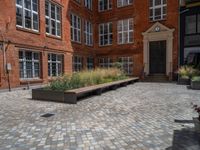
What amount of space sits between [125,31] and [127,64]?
363 centimetres

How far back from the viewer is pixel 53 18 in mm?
15078

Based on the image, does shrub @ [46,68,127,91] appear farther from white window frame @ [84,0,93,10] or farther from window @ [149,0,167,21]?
white window frame @ [84,0,93,10]

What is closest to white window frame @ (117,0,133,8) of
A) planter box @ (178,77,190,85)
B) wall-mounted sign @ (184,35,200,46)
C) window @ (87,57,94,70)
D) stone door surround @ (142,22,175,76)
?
stone door surround @ (142,22,175,76)

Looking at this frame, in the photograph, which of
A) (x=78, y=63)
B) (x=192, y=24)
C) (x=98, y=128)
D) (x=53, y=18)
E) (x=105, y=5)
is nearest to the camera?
(x=98, y=128)

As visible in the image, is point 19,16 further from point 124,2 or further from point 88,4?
point 124,2

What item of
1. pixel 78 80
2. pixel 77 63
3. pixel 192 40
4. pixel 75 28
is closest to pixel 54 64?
pixel 77 63

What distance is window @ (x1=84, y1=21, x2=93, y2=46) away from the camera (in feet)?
66.7

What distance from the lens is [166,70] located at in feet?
60.6

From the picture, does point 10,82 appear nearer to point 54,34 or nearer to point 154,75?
point 54,34

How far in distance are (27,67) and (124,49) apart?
11.1m

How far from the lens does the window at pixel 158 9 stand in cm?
1844

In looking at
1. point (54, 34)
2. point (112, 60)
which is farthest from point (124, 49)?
point (54, 34)

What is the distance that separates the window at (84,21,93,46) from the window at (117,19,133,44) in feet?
10.6

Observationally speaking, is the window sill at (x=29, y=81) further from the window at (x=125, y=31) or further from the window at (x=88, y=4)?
the window at (x=88, y=4)
